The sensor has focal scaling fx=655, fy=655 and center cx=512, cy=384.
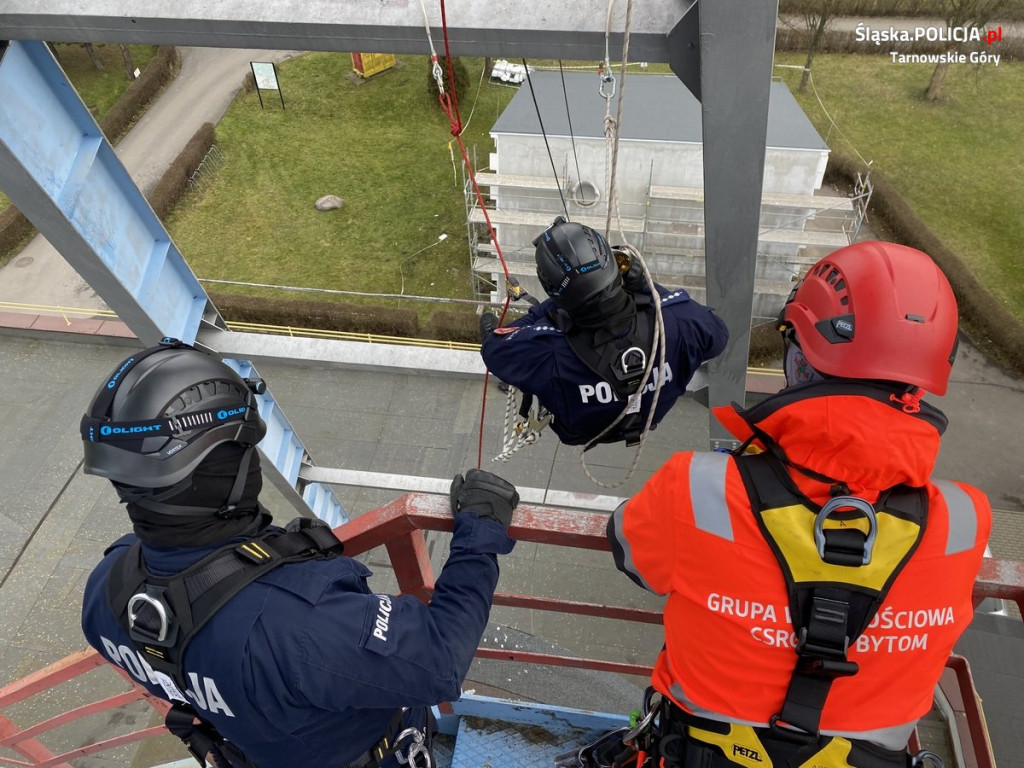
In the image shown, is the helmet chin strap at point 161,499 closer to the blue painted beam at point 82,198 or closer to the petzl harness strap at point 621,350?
the blue painted beam at point 82,198

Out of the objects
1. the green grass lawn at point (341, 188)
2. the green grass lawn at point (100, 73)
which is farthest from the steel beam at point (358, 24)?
the green grass lawn at point (100, 73)

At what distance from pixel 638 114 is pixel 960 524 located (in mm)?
11142

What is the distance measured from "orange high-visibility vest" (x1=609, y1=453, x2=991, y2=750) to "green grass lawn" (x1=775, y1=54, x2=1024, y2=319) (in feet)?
48.4

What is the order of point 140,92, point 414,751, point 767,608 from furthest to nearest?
point 140,92, point 414,751, point 767,608

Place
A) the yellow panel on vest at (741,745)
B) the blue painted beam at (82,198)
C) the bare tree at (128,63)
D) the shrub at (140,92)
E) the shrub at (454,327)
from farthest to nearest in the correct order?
1. the bare tree at (128,63)
2. the shrub at (140,92)
3. the shrub at (454,327)
4. the blue painted beam at (82,198)
5. the yellow panel on vest at (741,745)

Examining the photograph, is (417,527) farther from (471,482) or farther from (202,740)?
(202,740)

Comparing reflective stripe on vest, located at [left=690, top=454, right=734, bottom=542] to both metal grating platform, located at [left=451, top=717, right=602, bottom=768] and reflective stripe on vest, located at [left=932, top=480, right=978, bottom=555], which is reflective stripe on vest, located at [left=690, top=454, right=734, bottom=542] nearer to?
reflective stripe on vest, located at [left=932, top=480, right=978, bottom=555]

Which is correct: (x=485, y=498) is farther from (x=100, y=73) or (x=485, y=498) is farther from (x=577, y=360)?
(x=100, y=73)

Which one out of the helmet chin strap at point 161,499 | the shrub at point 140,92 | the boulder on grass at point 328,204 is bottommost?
the boulder on grass at point 328,204

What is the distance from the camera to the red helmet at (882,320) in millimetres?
1969

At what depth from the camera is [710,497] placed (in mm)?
1838

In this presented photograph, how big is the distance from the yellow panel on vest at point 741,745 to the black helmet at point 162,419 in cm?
180

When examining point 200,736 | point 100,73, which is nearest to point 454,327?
point 200,736

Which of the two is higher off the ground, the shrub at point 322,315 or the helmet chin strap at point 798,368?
the helmet chin strap at point 798,368
